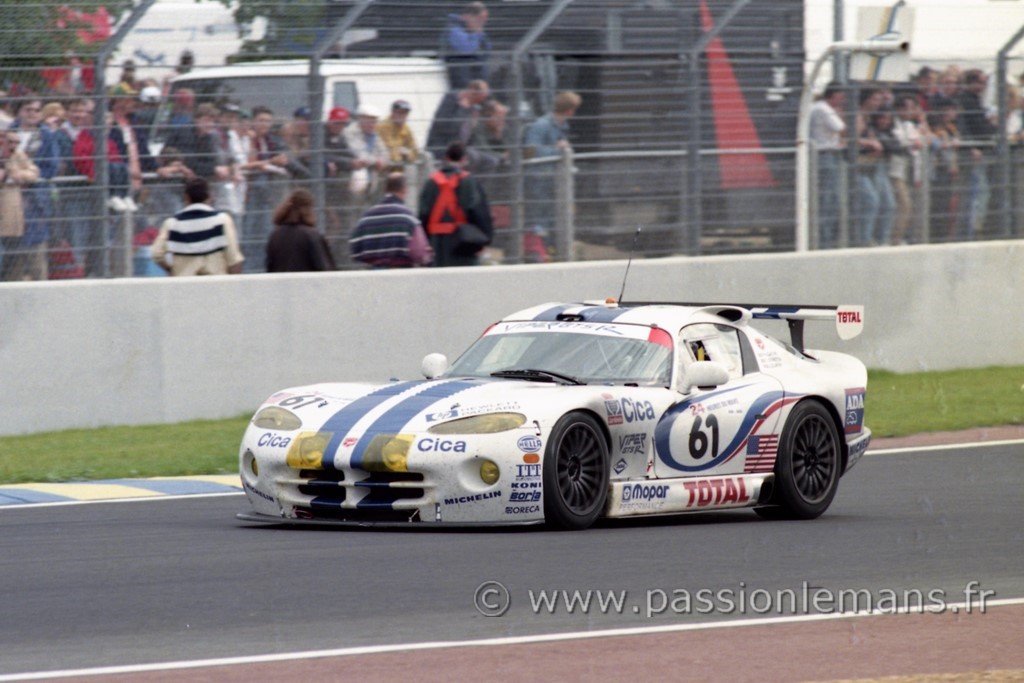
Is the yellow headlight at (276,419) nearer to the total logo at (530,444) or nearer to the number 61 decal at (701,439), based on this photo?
the total logo at (530,444)

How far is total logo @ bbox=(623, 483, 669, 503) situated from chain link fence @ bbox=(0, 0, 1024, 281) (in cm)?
448

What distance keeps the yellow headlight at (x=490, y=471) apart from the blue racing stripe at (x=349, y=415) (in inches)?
27.4

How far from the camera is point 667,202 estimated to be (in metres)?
16.2

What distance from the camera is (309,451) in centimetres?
900

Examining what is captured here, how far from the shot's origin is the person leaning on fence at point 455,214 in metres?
14.7

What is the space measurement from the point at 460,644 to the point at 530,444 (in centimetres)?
239

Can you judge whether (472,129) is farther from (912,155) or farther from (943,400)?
(912,155)

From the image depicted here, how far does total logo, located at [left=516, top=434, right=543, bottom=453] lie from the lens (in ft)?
29.1

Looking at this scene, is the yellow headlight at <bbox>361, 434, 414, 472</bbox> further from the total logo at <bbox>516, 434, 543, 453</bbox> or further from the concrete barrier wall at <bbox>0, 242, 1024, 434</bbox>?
the concrete barrier wall at <bbox>0, 242, 1024, 434</bbox>

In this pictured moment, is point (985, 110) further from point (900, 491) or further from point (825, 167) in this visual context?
point (900, 491)

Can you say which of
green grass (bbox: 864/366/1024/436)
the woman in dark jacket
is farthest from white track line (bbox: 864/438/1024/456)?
the woman in dark jacket

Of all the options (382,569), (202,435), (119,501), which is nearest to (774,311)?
(382,569)

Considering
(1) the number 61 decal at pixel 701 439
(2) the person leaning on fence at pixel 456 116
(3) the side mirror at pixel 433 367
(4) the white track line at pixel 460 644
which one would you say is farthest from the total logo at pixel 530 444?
(2) the person leaning on fence at pixel 456 116

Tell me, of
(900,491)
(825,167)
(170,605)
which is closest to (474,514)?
(170,605)
